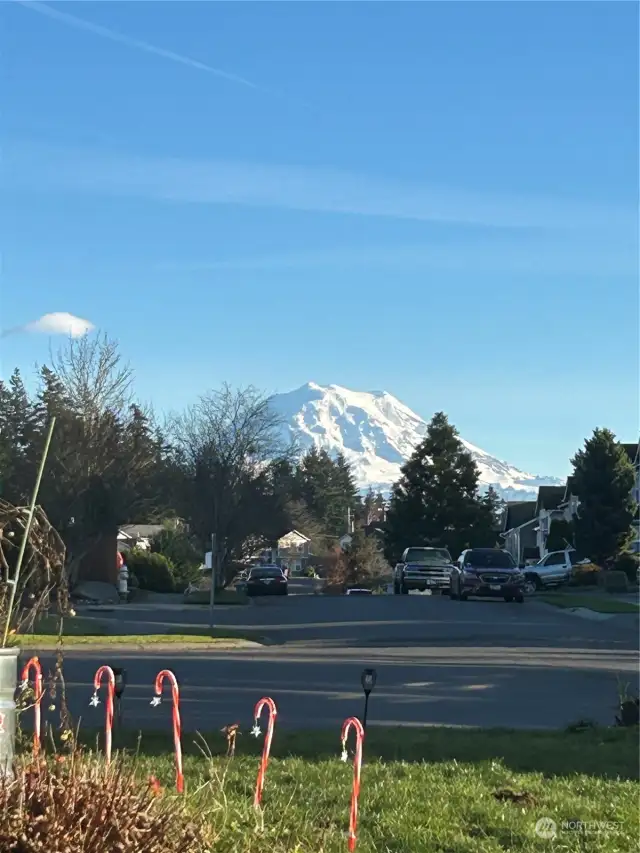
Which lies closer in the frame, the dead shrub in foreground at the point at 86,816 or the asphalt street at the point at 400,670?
the dead shrub in foreground at the point at 86,816

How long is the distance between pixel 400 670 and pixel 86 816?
13.0 meters

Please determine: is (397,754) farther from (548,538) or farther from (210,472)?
(548,538)

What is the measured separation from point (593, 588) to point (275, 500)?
13.8 metres

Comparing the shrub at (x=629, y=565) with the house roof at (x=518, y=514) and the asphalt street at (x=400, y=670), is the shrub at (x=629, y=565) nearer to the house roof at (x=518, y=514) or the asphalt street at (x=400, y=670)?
the asphalt street at (x=400, y=670)

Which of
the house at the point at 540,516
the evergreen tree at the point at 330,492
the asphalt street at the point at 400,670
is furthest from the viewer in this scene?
the evergreen tree at the point at 330,492

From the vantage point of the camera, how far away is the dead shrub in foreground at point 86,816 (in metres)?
4.92

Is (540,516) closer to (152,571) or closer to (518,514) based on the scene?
(518,514)

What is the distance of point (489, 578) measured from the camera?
38.2m

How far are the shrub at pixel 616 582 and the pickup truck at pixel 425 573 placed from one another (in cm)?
701

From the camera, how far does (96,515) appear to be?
40.6m

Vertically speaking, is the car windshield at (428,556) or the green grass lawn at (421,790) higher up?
the car windshield at (428,556)

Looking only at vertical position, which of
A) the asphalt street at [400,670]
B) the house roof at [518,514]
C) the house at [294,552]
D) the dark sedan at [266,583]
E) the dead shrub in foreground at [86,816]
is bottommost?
the asphalt street at [400,670]

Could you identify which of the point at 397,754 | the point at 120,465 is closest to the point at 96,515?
the point at 120,465

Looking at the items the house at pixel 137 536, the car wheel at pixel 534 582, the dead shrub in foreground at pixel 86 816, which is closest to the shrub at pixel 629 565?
the car wheel at pixel 534 582
